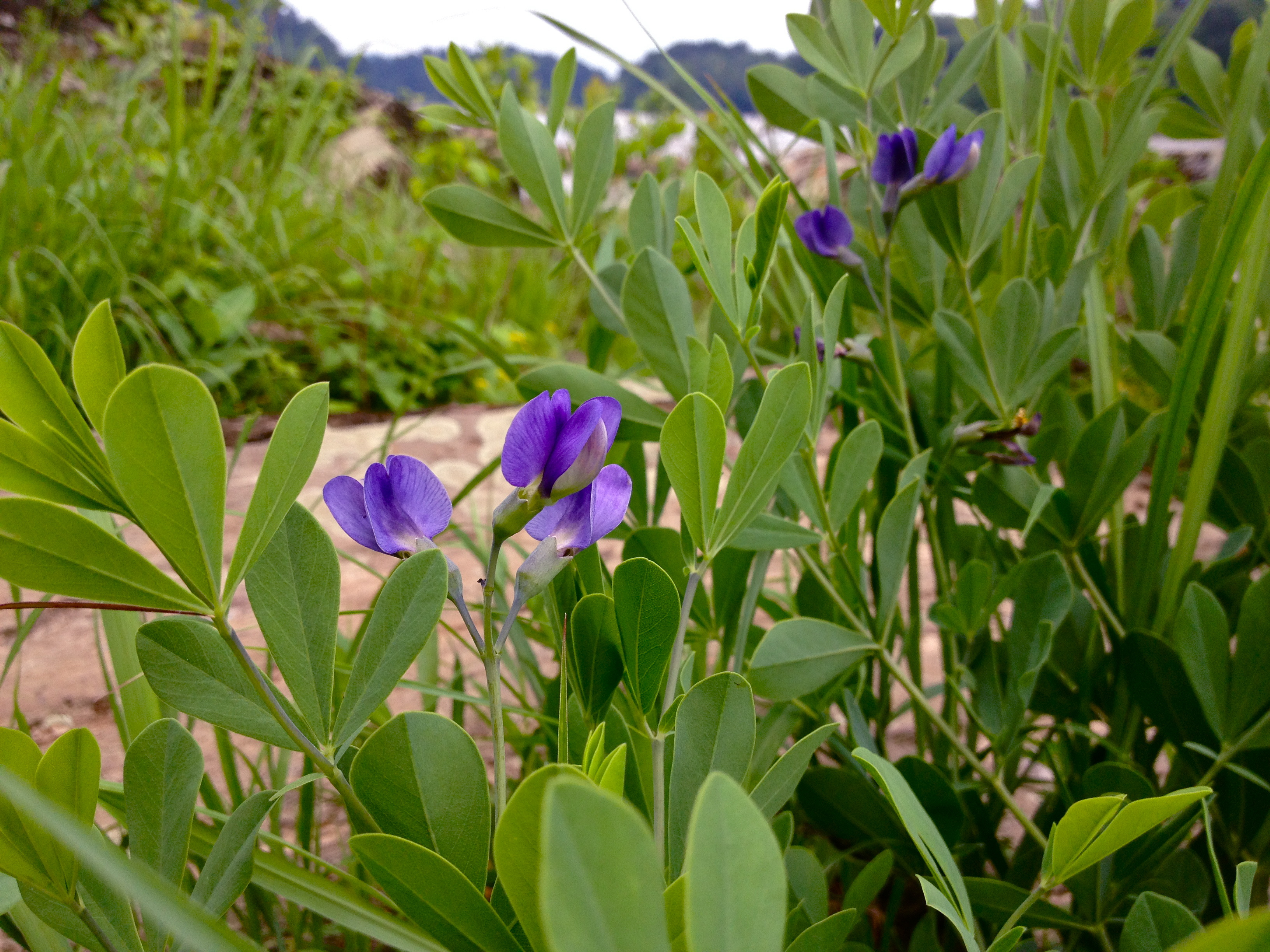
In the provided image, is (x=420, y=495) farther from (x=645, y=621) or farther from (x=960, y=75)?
(x=960, y=75)

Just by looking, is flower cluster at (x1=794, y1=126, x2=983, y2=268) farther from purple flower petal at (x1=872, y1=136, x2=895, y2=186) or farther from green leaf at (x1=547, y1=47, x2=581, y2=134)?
green leaf at (x1=547, y1=47, x2=581, y2=134)

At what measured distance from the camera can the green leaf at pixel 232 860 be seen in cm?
23

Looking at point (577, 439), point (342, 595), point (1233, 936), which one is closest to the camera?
point (1233, 936)

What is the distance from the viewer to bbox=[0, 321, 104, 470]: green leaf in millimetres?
208

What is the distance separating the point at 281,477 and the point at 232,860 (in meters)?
0.11

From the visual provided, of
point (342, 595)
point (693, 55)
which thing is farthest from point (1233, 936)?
point (693, 55)

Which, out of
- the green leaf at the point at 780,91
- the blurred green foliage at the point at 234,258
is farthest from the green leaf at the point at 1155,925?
the blurred green foliage at the point at 234,258

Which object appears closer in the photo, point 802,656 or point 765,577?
point 802,656

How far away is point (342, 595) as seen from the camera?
1099 mm

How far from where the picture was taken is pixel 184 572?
21cm

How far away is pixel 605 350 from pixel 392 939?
0.40m

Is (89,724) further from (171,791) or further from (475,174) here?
(475,174)

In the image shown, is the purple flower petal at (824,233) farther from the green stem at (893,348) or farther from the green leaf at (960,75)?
the green leaf at (960,75)

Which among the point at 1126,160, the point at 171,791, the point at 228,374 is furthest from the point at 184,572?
the point at 228,374
